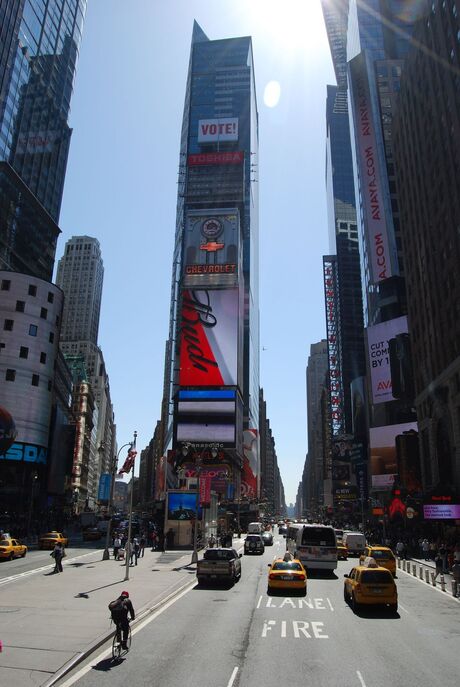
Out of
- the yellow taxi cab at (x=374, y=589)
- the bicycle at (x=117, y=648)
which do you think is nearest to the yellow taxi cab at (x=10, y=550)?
the yellow taxi cab at (x=374, y=589)

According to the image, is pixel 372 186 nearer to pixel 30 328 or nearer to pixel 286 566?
pixel 30 328

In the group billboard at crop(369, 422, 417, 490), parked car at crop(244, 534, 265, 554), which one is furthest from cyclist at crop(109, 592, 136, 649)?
billboard at crop(369, 422, 417, 490)

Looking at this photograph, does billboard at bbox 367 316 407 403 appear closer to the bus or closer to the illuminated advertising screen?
the illuminated advertising screen

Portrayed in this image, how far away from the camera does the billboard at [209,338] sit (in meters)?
119

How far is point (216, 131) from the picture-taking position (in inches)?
6658

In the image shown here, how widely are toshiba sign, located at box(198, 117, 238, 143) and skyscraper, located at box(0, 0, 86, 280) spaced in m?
47.9

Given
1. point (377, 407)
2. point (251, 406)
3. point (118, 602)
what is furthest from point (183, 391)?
point (118, 602)

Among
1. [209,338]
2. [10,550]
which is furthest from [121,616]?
[209,338]

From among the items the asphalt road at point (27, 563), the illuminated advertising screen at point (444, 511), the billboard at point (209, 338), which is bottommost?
the asphalt road at point (27, 563)

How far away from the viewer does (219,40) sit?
7741 inches

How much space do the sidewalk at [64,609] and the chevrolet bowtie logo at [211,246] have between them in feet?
345

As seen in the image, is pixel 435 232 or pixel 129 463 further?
pixel 435 232

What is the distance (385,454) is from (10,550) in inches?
2764

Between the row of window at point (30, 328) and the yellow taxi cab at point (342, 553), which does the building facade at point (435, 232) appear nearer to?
the yellow taxi cab at point (342, 553)
